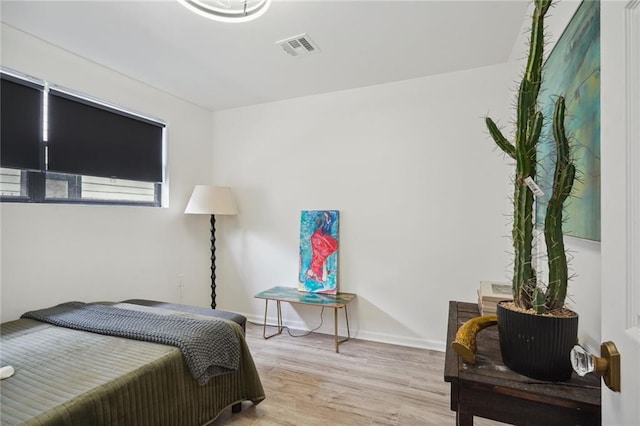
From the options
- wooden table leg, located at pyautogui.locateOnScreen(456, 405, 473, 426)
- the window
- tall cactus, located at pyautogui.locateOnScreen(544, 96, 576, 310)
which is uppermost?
the window

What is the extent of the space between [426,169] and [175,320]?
2.34 m

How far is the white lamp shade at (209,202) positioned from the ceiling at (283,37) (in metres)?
1.08

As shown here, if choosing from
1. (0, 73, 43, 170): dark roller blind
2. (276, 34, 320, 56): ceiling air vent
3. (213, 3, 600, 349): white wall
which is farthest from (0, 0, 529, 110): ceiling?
(0, 73, 43, 170): dark roller blind

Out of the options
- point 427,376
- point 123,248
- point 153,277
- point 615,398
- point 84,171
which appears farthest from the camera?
point 153,277

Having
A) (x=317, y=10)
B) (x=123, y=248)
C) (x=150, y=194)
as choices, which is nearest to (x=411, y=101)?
(x=317, y=10)

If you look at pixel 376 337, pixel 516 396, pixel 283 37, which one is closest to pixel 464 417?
pixel 516 396

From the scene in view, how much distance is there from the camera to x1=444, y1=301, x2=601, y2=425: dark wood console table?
762mm

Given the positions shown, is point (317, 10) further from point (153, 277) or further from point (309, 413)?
point (153, 277)

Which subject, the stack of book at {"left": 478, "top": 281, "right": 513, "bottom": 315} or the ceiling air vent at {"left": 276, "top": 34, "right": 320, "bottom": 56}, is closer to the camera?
the stack of book at {"left": 478, "top": 281, "right": 513, "bottom": 315}

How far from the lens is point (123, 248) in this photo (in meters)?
2.63

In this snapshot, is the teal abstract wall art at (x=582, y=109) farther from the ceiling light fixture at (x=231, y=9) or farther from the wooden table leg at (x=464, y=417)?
the ceiling light fixture at (x=231, y=9)

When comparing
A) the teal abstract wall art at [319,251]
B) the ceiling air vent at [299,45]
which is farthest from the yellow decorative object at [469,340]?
the ceiling air vent at [299,45]

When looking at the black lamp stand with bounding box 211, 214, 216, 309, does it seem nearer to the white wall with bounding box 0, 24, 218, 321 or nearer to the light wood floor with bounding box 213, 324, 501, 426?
the white wall with bounding box 0, 24, 218, 321

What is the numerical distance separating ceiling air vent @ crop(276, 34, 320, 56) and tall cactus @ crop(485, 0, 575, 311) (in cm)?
159
